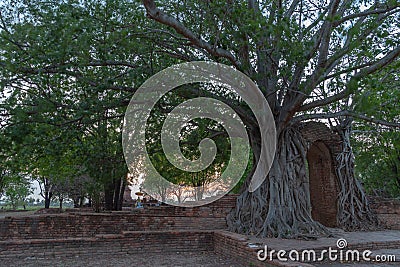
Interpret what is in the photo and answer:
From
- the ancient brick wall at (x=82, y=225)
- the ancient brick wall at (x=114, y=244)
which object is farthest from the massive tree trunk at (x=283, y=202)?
the ancient brick wall at (x=82, y=225)

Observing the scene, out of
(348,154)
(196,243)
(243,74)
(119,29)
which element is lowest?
(196,243)

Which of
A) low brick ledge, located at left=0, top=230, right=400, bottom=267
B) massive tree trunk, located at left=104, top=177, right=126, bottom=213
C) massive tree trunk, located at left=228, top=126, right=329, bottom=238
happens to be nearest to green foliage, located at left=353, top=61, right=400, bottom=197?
massive tree trunk, located at left=228, top=126, right=329, bottom=238

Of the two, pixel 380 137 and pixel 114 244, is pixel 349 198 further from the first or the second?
pixel 114 244

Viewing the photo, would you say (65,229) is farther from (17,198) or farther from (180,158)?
(17,198)

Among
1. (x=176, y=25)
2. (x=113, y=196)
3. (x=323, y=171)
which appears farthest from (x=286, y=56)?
(x=113, y=196)

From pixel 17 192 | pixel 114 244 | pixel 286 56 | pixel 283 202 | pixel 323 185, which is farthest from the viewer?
pixel 17 192

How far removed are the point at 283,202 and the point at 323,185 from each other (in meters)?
3.93

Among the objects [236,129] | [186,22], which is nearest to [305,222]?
[236,129]

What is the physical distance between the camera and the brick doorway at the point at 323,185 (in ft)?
38.1

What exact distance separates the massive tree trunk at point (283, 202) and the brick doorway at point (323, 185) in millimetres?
2301

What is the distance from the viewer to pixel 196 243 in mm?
8523

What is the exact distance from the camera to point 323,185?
12.0 m

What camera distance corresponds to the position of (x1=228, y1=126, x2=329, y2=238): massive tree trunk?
8.32 metres

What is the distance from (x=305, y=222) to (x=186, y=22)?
5.38 metres
